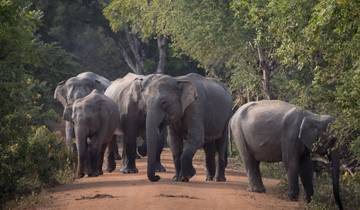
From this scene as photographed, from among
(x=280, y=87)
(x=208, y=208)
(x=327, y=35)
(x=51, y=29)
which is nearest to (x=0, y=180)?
(x=208, y=208)

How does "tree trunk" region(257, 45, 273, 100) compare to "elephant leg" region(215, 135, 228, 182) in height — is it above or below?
above

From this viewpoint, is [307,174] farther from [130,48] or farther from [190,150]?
[130,48]

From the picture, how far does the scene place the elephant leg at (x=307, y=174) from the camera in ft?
57.5

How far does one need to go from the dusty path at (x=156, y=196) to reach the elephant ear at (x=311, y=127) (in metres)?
1.16

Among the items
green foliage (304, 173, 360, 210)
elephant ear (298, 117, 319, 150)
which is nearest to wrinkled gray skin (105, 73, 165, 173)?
green foliage (304, 173, 360, 210)

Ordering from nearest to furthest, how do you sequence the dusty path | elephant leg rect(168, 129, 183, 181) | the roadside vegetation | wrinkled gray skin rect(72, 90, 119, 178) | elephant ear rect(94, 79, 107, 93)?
the roadside vegetation → the dusty path → elephant leg rect(168, 129, 183, 181) → wrinkled gray skin rect(72, 90, 119, 178) → elephant ear rect(94, 79, 107, 93)

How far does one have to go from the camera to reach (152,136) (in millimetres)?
19078

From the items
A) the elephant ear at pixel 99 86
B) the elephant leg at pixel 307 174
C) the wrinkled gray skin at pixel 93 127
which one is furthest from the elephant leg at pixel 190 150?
the elephant ear at pixel 99 86

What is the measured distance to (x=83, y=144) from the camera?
21.5 m

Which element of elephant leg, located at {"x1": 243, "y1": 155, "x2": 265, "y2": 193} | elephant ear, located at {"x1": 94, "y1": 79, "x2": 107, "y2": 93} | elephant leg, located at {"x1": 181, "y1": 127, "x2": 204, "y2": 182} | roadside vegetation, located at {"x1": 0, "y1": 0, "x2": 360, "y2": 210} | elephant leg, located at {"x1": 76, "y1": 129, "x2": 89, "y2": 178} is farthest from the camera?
elephant ear, located at {"x1": 94, "y1": 79, "x2": 107, "y2": 93}

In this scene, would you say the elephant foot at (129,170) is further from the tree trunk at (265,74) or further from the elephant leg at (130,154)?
the tree trunk at (265,74)

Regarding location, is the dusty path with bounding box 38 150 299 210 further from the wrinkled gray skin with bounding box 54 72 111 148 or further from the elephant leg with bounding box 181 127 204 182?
the wrinkled gray skin with bounding box 54 72 111 148

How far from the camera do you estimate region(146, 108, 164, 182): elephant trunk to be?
18.6 metres

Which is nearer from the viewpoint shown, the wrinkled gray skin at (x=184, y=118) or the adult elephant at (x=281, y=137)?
the adult elephant at (x=281, y=137)
